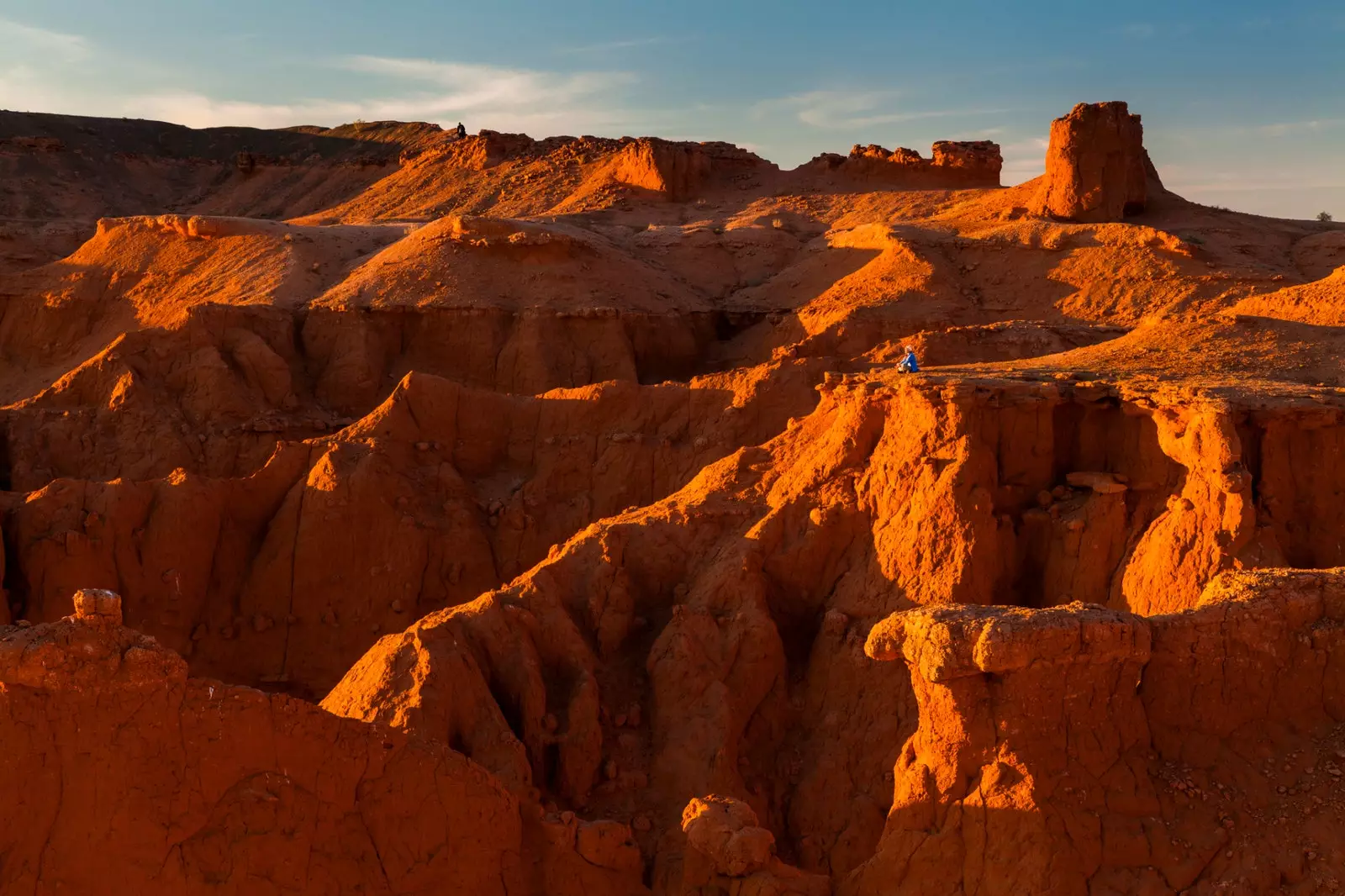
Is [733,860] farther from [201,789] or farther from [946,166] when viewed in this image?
[946,166]

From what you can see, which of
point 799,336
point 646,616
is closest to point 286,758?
point 646,616

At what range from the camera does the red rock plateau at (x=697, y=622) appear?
10.2 m

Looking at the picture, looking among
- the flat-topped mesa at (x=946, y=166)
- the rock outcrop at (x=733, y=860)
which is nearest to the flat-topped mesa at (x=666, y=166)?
the flat-topped mesa at (x=946, y=166)

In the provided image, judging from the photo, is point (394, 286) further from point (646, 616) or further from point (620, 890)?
point (620, 890)

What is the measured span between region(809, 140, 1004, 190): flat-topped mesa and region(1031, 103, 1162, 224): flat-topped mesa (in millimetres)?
8633

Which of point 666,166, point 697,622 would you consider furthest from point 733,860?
point 666,166

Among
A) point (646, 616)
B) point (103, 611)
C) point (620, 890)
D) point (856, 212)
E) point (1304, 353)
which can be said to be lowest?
point (620, 890)

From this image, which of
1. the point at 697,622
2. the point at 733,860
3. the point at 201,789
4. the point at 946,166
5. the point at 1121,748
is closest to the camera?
the point at 201,789

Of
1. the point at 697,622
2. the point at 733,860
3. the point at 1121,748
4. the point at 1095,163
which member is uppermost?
the point at 1095,163

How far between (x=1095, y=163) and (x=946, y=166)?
993 cm

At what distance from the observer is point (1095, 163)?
133 ft

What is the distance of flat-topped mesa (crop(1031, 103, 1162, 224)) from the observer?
133ft

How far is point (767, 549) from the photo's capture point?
52.6 feet

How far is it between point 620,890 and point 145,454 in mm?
19277
